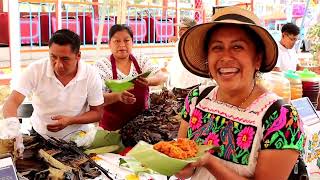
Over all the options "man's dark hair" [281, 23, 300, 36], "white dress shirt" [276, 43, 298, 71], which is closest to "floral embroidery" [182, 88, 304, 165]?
"white dress shirt" [276, 43, 298, 71]

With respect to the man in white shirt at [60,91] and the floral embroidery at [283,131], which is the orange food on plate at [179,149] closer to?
the floral embroidery at [283,131]

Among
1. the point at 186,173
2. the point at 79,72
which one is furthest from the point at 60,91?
the point at 186,173

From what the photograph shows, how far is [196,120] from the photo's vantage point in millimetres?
1287

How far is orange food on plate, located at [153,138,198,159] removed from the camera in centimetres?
109

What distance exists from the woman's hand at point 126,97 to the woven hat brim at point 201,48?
0.98 m

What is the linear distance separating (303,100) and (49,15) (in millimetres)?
5533

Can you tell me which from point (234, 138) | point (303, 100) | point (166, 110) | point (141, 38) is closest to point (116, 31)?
point (166, 110)

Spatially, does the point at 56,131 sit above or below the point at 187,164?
below

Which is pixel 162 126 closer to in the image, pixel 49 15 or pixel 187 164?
pixel 187 164

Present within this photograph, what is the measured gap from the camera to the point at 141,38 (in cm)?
809

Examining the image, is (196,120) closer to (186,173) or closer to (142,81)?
(186,173)

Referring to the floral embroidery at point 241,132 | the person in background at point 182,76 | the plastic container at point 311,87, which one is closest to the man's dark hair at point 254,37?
the floral embroidery at point 241,132

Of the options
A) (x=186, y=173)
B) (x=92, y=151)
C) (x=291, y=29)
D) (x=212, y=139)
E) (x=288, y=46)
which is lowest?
(x=92, y=151)

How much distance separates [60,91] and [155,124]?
577 millimetres
